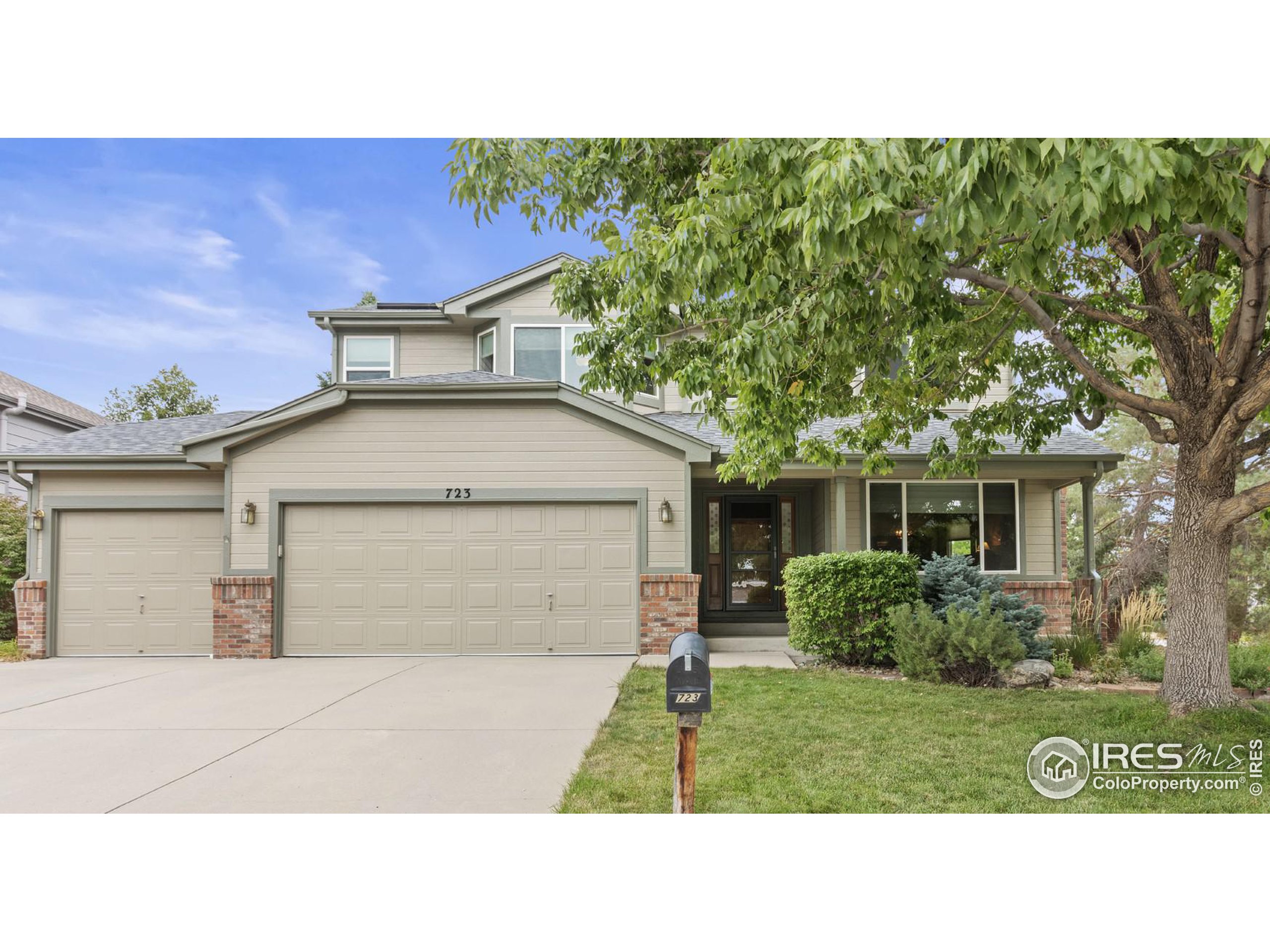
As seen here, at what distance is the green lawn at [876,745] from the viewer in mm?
4109

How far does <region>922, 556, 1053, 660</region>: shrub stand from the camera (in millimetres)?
7781

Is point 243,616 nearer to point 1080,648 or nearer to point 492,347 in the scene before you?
point 492,347

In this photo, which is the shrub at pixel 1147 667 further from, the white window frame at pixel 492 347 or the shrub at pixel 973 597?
the white window frame at pixel 492 347

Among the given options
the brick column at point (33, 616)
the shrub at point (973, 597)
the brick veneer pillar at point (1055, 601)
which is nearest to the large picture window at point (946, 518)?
the brick veneer pillar at point (1055, 601)

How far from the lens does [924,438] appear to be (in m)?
11.0

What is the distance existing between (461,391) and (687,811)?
706 centimetres

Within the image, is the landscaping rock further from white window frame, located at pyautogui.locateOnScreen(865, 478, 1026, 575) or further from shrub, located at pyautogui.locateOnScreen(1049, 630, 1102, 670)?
white window frame, located at pyautogui.locateOnScreen(865, 478, 1026, 575)

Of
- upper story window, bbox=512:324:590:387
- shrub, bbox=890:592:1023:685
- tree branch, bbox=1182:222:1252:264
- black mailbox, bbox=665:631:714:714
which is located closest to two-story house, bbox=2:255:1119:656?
upper story window, bbox=512:324:590:387

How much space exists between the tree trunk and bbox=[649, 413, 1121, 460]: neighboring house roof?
3.31 meters

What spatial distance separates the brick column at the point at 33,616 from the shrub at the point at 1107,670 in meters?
12.8

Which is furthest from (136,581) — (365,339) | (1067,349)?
(1067,349)

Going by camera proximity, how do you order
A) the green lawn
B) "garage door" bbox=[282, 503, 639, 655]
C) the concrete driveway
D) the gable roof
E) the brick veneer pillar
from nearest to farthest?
the green lawn < the concrete driveway < "garage door" bbox=[282, 503, 639, 655] < the brick veneer pillar < the gable roof

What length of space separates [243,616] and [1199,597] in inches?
397

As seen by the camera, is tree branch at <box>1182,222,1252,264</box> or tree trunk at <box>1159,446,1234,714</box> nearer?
tree branch at <box>1182,222,1252,264</box>
